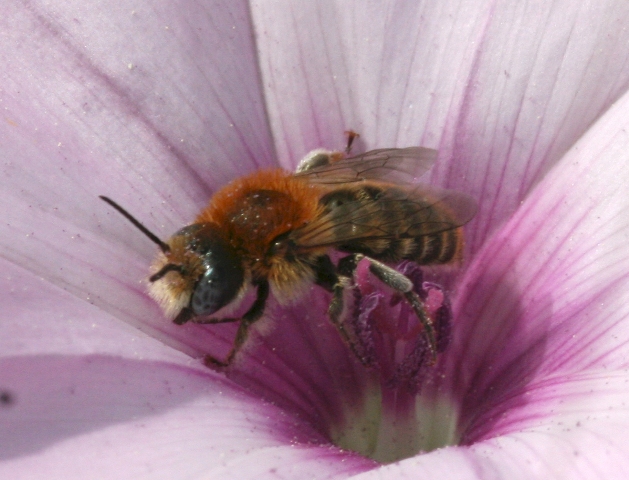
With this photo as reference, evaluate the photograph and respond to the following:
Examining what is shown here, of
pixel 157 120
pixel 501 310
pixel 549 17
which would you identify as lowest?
pixel 501 310

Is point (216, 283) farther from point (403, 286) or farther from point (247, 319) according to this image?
point (403, 286)

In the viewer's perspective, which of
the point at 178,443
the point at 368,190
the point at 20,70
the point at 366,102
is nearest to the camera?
the point at 178,443

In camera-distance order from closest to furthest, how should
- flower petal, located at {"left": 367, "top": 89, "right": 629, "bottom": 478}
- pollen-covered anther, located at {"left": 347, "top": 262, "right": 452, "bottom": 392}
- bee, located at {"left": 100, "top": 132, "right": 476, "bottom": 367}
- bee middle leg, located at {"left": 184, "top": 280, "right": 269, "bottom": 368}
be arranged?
flower petal, located at {"left": 367, "top": 89, "right": 629, "bottom": 478} → bee, located at {"left": 100, "top": 132, "right": 476, "bottom": 367} → bee middle leg, located at {"left": 184, "top": 280, "right": 269, "bottom": 368} → pollen-covered anther, located at {"left": 347, "top": 262, "right": 452, "bottom": 392}

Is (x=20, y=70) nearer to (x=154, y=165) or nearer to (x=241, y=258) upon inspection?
(x=154, y=165)

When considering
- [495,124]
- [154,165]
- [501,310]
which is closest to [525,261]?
[501,310]

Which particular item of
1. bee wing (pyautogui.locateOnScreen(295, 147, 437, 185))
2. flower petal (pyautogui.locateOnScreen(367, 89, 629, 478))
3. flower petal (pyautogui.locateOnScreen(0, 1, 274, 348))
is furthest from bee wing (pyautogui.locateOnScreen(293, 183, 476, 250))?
flower petal (pyautogui.locateOnScreen(0, 1, 274, 348))

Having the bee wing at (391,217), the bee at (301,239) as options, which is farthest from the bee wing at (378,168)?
the bee wing at (391,217)

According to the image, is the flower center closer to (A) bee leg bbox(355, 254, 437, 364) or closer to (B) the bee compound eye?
(A) bee leg bbox(355, 254, 437, 364)

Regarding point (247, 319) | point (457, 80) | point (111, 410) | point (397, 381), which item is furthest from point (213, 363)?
point (457, 80)
